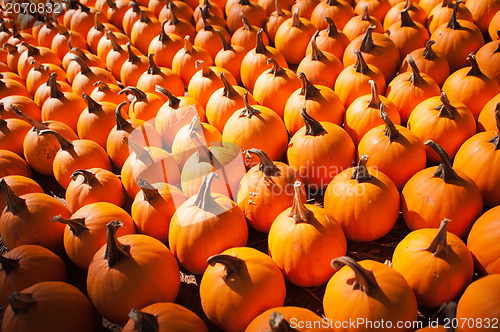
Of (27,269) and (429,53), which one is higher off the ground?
(429,53)

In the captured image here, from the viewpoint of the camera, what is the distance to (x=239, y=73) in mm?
4363

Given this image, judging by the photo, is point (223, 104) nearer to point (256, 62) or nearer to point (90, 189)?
point (256, 62)

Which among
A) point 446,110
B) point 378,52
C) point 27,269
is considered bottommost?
point 27,269

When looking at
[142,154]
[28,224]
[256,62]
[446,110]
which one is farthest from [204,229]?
[256,62]

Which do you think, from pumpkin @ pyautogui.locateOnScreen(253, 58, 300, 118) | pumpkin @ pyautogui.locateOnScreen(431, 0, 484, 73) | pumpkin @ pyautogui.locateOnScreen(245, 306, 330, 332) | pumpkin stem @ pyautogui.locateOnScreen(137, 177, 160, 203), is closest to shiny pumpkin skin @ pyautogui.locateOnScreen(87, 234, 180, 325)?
pumpkin stem @ pyautogui.locateOnScreen(137, 177, 160, 203)

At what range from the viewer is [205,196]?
240 cm

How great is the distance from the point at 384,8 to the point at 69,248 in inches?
174

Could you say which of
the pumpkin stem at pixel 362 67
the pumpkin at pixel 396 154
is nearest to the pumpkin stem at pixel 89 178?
the pumpkin at pixel 396 154

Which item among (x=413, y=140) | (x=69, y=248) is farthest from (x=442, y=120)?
(x=69, y=248)

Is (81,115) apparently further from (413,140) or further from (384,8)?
(384,8)

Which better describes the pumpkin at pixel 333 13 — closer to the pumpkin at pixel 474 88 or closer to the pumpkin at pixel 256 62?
the pumpkin at pixel 256 62

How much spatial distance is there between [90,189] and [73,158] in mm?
473

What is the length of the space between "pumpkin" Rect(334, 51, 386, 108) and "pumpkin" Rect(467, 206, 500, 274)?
1589 millimetres

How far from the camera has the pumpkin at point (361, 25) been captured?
433 cm
